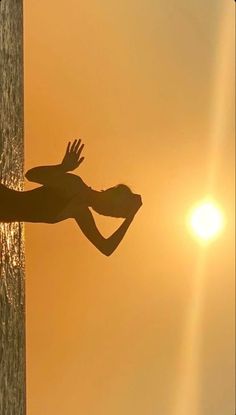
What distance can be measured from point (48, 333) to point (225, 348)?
1.23 feet

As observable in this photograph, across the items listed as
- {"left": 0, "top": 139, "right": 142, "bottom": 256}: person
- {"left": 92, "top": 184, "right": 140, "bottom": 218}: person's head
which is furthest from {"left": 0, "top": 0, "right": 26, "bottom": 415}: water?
{"left": 92, "top": 184, "right": 140, "bottom": 218}: person's head

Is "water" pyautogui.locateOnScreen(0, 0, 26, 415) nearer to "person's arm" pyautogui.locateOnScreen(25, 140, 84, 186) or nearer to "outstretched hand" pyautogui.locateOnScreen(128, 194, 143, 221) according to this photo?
"person's arm" pyautogui.locateOnScreen(25, 140, 84, 186)

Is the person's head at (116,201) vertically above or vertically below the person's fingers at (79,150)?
below

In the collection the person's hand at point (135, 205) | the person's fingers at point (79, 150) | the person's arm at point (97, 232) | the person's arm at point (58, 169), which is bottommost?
the person's arm at point (97, 232)

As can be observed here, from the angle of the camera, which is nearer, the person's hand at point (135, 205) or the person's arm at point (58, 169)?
the person's arm at point (58, 169)

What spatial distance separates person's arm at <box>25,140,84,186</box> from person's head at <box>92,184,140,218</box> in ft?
0.22

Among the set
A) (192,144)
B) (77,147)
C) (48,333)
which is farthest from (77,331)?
(192,144)

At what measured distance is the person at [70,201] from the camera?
656mm

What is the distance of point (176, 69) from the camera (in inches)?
35.2

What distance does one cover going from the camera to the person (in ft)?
2.15

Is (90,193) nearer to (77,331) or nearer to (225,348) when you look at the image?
(77,331)

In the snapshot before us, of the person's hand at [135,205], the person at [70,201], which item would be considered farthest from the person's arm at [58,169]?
the person's hand at [135,205]

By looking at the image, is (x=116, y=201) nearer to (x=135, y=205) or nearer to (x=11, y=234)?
(x=135, y=205)

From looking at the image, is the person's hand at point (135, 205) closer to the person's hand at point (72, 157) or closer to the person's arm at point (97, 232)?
the person's arm at point (97, 232)
